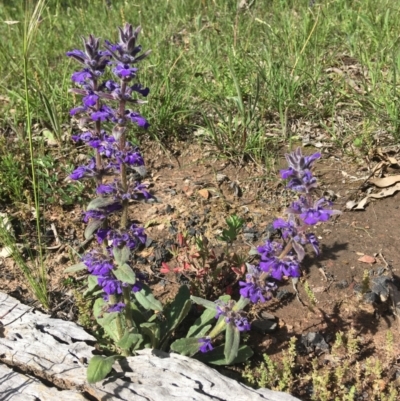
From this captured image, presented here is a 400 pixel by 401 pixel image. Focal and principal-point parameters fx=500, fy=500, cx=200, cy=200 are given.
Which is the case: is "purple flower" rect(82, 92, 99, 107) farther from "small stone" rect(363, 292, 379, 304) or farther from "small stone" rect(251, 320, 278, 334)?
"small stone" rect(363, 292, 379, 304)

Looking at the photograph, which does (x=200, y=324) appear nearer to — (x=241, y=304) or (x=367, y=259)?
(x=241, y=304)

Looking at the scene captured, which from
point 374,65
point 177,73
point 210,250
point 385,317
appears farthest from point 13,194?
point 374,65

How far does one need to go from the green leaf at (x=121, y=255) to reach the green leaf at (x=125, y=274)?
0.19 ft

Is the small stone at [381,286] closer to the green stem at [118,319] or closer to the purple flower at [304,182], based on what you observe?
the purple flower at [304,182]

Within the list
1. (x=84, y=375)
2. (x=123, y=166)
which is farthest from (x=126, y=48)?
(x=84, y=375)

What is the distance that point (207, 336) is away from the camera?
2.69 metres

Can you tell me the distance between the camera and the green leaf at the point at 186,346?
8.57 feet

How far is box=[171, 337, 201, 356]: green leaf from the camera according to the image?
2.61 meters

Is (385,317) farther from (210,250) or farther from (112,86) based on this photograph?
(112,86)

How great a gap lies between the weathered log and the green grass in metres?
1.94

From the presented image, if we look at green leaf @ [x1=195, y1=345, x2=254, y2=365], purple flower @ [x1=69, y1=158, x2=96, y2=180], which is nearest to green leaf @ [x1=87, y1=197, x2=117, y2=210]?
purple flower @ [x1=69, y1=158, x2=96, y2=180]

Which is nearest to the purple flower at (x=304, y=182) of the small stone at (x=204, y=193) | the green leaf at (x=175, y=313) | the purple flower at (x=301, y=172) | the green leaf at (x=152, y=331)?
the purple flower at (x=301, y=172)

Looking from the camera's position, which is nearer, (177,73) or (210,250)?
(210,250)

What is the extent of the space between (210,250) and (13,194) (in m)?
1.59
